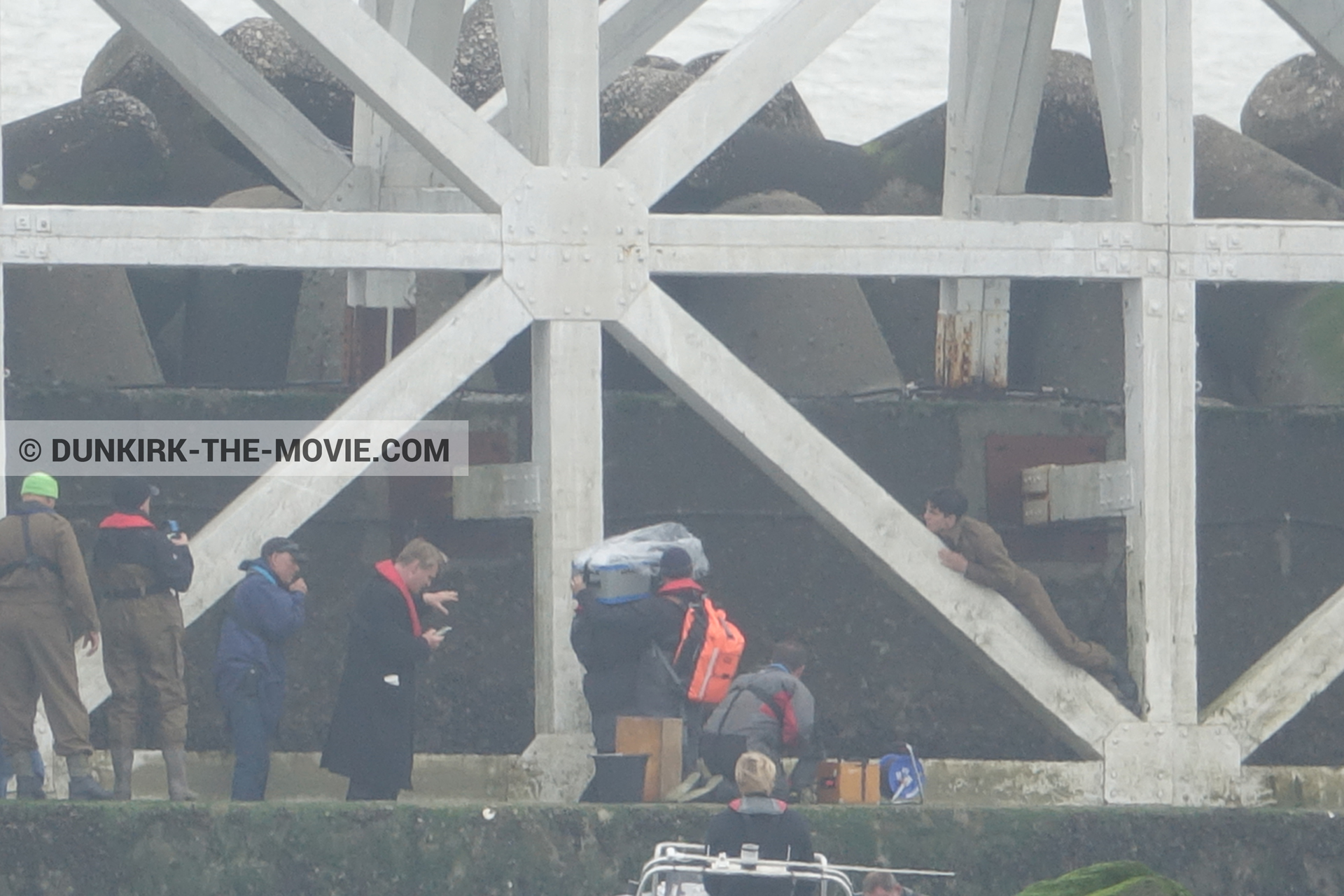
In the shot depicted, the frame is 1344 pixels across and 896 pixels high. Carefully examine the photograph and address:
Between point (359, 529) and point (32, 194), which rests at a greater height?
point (32, 194)

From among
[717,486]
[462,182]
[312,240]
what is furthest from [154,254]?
[717,486]

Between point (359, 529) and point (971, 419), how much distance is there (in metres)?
3.08

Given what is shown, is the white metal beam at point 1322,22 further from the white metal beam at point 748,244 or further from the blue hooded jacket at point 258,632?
the blue hooded jacket at point 258,632

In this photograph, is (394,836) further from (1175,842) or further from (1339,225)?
(1339,225)

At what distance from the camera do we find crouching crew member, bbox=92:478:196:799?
9.14 meters

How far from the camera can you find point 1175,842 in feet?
30.2

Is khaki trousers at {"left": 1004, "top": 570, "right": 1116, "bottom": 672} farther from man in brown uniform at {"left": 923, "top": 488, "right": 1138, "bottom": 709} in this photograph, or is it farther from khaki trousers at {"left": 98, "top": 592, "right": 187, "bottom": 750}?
khaki trousers at {"left": 98, "top": 592, "right": 187, "bottom": 750}

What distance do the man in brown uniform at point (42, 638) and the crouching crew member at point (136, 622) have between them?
0.53 ft

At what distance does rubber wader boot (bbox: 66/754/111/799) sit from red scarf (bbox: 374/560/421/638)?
1.34 m

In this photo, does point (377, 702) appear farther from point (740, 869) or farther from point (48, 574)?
point (740, 869)

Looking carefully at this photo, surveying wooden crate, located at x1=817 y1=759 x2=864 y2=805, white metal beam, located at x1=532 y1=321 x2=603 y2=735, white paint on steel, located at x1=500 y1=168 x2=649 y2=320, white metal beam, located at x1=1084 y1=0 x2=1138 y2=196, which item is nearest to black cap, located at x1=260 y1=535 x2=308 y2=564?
white metal beam, located at x1=532 y1=321 x2=603 y2=735

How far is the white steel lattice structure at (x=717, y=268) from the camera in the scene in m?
9.52

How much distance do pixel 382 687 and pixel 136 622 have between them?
3.20 feet

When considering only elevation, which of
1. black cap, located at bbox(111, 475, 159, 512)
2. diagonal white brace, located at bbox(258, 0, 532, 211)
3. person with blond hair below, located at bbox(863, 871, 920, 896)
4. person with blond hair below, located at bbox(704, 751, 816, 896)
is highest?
diagonal white brace, located at bbox(258, 0, 532, 211)
